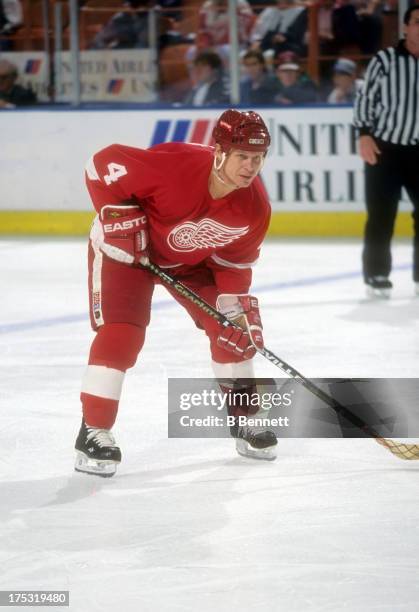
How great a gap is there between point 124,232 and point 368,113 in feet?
10.1


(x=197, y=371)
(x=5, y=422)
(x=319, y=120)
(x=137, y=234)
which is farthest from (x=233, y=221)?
(x=319, y=120)

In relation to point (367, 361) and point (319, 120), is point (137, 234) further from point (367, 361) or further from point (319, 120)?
point (319, 120)

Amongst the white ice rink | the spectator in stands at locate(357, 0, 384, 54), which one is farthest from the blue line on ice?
the spectator in stands at locate(357, 0, 384, 54)

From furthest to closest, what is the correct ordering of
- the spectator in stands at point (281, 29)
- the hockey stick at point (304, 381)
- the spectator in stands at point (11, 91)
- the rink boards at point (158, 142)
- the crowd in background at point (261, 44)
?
1. the spectator in stands at point (11, 91)
2. the spectator in stands at point (281, 29)
3. the crowd in background at point (261, 44)
4. the rink boards at point (158, 142)
5. the hockey stick at point (304, 381)

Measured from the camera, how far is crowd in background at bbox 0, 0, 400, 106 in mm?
8648

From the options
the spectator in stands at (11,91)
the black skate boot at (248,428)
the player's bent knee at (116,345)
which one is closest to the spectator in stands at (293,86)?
the spectator in stands at (11,91)

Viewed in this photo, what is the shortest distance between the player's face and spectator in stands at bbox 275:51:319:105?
5493 mm

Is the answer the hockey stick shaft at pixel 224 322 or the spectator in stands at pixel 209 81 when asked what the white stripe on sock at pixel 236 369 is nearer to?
the hockey stick shaft at pixel 224 322

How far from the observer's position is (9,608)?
2.35m

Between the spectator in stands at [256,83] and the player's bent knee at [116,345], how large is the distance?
18.4 ft

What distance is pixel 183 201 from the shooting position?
336cm

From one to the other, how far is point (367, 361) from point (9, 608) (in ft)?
8.51

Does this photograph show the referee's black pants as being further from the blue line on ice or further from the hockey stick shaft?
the hockey stick shaft

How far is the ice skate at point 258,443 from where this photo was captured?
11.5ft
